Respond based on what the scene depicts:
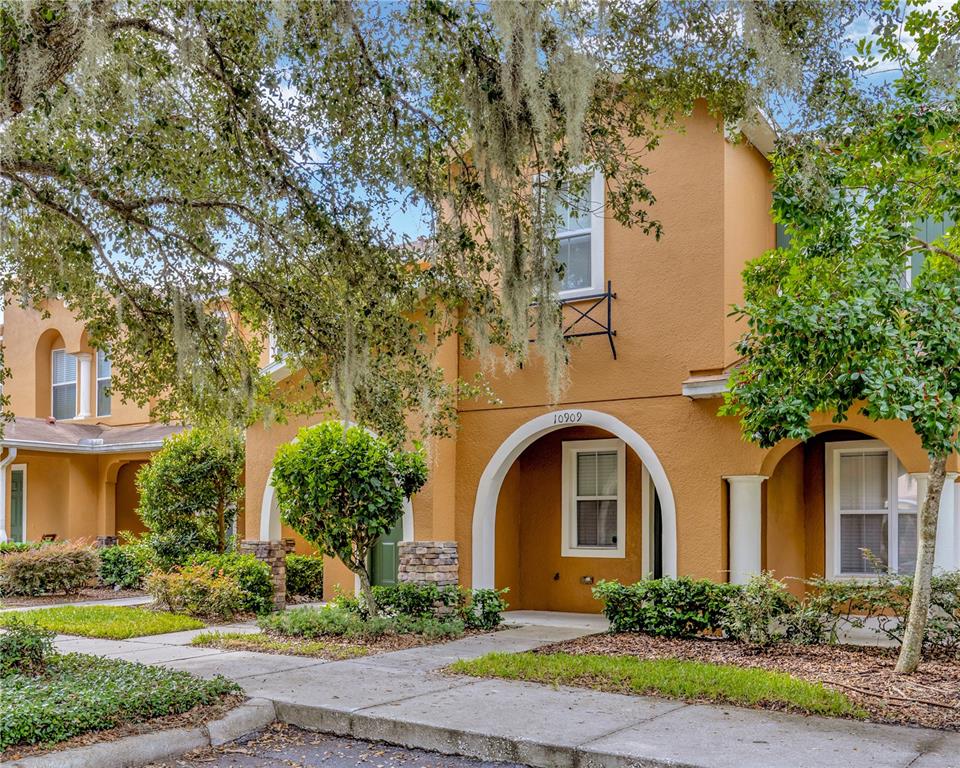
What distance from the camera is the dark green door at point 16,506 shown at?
19.6m

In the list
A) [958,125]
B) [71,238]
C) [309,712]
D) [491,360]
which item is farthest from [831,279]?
[71,238]

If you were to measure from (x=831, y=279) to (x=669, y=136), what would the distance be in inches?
150

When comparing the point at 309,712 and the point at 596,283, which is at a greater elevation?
the point at 596,283

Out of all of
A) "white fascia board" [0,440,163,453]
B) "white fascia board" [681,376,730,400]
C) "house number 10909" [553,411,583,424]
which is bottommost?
"white fascia board" [0,440,163,453]

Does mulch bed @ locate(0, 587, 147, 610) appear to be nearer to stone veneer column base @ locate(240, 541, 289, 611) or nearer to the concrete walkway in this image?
stone veneer column base @ locate(240, 541, 289, 611)

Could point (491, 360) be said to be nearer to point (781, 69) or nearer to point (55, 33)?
point (781, 69)

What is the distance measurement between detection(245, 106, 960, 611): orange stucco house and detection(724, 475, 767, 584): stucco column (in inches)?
0.7

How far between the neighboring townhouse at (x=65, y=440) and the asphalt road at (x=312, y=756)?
12277 millimetres

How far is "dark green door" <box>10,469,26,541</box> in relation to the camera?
19.6 metres

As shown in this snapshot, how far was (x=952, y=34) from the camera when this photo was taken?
23.5 ft

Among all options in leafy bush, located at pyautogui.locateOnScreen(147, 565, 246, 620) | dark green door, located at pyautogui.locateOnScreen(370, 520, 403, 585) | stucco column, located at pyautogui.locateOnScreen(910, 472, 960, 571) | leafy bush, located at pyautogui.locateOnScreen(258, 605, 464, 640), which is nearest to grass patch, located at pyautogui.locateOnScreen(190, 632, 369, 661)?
leafy bush, located at pyautogui.locateOnScreen(258, 605, 464, 640)

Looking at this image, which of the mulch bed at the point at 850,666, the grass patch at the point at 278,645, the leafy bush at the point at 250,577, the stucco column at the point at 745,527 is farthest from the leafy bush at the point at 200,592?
the stucco column at the point at 745,527

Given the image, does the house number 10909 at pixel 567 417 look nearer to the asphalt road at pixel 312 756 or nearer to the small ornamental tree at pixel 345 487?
the small ornamental tree at pixel 345 487

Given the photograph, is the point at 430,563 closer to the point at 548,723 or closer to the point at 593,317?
the point at 593,317
